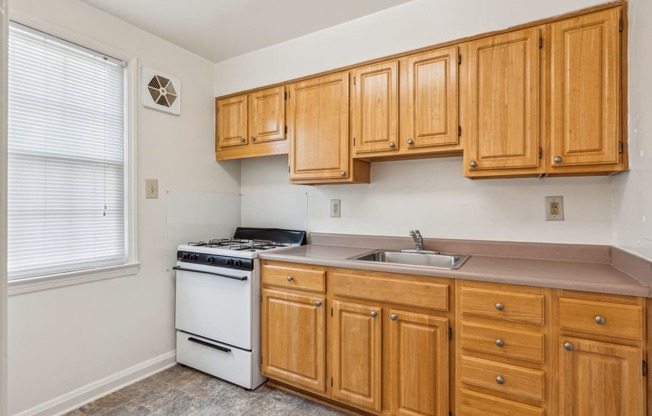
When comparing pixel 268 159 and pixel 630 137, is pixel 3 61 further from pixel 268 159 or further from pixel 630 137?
pixel 268 159

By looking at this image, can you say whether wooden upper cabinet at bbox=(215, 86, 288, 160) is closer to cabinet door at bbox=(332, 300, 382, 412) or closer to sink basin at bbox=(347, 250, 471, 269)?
sink basin at bbox=(347, 250, 471, 269)

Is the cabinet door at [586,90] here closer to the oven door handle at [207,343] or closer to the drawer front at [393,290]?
the drawer front at [393,290]

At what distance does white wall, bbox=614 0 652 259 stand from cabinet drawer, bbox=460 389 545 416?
821mm

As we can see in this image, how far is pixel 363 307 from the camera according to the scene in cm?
189

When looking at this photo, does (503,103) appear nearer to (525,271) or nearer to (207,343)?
(525,271)

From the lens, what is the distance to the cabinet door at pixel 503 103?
1.74 metres

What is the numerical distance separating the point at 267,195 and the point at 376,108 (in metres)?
1.34

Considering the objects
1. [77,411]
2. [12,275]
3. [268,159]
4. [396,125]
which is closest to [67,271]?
[12,275]

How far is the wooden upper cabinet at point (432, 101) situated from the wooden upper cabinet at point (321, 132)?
0.42 meters

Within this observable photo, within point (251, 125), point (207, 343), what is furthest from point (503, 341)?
point (251, 125)

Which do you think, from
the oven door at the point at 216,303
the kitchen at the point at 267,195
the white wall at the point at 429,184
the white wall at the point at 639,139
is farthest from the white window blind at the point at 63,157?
the white wall at the point at 639,139

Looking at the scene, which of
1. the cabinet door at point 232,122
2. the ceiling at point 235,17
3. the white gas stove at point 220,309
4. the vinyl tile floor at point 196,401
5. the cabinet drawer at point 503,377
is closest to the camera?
the cabinet drawer at point 503,377

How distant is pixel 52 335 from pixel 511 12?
316 centimetres

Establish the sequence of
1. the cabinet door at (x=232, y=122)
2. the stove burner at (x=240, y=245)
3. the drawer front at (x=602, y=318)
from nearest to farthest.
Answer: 1. the drawer front at (x=602, y=318)
2. the stove burner at (x=240, y=245)
3. the cabinet door at (x=232, y=122)
